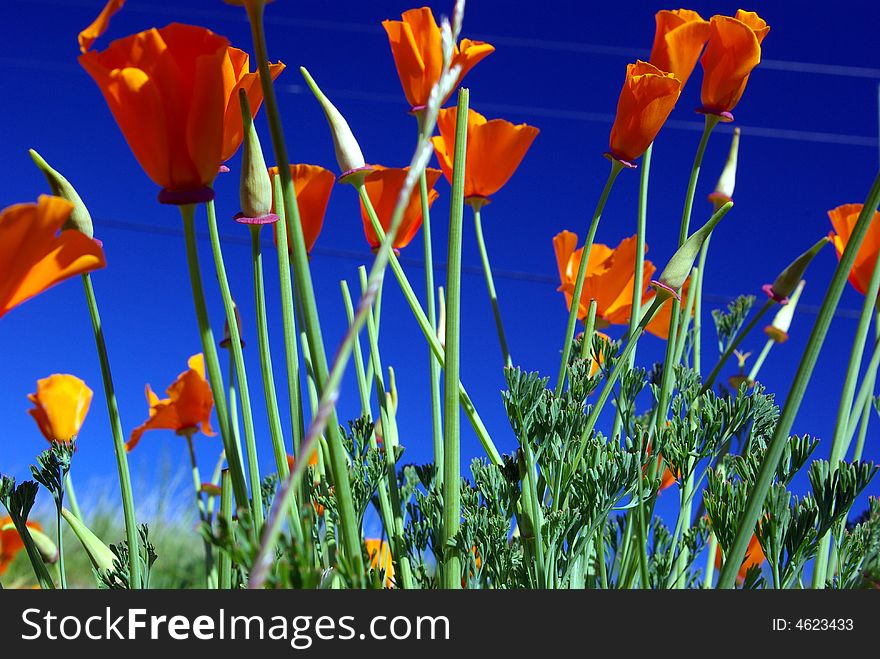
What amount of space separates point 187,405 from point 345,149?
0.75m

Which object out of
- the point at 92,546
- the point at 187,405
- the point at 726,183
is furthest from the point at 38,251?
the point at 726,183

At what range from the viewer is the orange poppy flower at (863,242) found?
965 millimetres

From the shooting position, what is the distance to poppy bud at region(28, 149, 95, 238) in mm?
626

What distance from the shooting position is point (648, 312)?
772 mm

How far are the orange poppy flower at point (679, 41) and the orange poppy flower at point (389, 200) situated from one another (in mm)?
299

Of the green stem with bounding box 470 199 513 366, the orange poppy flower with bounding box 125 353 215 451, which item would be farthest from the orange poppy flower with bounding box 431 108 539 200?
the orange poppy flower with bounding box 125 353 215 451

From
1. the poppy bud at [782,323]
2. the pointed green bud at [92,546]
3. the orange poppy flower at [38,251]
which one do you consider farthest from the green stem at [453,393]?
the poppy bud at [782,323]

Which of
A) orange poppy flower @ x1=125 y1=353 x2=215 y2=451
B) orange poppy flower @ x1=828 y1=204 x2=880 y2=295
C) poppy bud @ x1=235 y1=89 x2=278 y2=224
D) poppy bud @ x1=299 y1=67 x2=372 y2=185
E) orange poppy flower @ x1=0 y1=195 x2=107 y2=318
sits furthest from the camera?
orange poppy flower @ x1=125 y1=353 x2=215 y2=451

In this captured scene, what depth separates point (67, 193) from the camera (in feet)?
2.08

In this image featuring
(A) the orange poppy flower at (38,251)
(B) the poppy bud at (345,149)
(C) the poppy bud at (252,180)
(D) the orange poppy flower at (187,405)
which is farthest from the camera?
(D) the orange poppy flower at (187,405)

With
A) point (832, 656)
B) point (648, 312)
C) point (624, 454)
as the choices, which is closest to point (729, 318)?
point (648, 312)

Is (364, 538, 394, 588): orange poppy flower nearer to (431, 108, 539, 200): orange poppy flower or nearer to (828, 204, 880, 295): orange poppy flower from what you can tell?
(431, 108, 539, 200): orange poppy flower

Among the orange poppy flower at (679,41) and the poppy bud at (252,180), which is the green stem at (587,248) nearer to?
the orange poppy flower at (679,41)

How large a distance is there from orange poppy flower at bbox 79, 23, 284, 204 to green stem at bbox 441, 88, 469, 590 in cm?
19
